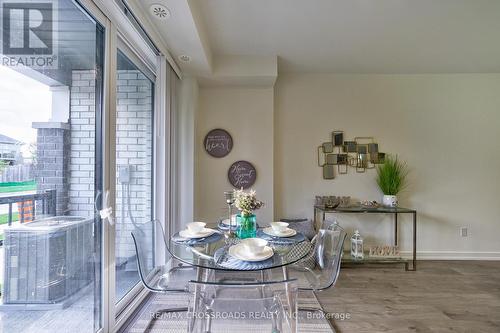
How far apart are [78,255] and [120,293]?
0.77 metres

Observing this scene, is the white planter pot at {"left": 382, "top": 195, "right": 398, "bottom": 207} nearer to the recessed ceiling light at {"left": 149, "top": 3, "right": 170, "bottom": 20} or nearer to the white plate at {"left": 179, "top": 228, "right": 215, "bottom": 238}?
the white plate at {"left": 179, "top": 228, "right": 215, "bottom": 238}

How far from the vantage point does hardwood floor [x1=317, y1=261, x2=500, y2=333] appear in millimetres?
1978

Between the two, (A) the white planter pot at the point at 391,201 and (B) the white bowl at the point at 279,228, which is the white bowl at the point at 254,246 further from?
(A) the white planter pot at the point at 391,201

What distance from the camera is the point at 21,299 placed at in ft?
3.99

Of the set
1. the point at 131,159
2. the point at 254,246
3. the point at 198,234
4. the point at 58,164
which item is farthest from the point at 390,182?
the point at 58,164

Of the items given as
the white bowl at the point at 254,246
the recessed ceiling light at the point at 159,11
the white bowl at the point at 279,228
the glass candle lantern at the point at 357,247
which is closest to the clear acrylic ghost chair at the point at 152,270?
the white bowl at the point at 254,246

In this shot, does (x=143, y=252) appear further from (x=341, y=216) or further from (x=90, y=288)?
(x=341, y=216)

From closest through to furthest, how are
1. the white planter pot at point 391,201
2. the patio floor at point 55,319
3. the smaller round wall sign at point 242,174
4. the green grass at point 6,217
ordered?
the green grass at point 6,217, the patio floor at point 55,319, the white planter pot at point 391,201, the smaller round wall sign at point 242,174

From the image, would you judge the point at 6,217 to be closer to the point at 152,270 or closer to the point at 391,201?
the point at 152,270

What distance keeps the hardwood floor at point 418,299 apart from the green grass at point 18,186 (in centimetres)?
227

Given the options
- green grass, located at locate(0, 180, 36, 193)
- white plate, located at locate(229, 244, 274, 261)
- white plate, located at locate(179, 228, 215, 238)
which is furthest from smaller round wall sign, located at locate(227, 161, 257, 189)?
green grass, located at locate(0, 180, 36, 193)

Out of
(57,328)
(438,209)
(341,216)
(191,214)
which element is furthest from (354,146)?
(57,328)

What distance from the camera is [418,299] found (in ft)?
7.79

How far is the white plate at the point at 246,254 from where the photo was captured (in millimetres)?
1411
